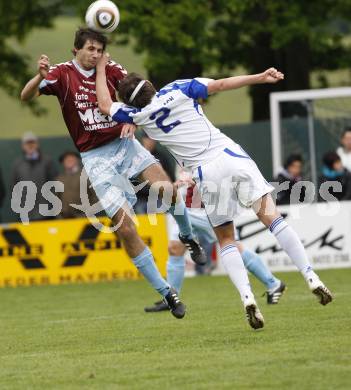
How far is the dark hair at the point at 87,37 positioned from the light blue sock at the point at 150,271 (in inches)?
71.7

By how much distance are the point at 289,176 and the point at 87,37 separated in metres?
8.09

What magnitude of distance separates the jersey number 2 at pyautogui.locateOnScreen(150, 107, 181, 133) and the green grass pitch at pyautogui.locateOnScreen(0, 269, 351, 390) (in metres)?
1.67

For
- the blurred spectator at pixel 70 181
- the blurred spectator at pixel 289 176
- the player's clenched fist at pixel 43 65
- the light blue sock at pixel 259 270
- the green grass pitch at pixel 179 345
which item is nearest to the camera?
the green grass pitch at pixel 179 345

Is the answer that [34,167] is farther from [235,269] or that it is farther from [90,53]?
[235,269]

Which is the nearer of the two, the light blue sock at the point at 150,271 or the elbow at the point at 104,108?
the elbow at the point at 104,108

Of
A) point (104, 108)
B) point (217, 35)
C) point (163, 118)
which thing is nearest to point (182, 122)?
point (163, 118)

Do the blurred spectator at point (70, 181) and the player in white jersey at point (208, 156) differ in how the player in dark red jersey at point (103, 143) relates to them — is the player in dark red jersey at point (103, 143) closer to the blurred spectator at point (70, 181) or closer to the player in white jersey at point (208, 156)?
the player in white jersey at point (208, 156)

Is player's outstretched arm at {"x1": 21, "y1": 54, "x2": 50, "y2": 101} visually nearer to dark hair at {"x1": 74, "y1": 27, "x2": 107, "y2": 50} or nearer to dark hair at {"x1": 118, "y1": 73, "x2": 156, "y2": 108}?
dark hair at {"x1": 74, "y1": 27, "x2": 107, "y2": 50}

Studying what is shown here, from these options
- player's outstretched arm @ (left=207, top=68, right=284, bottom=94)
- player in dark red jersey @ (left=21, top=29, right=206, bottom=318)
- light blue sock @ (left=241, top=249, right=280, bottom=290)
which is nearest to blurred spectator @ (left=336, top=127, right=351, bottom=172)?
light blue sock @ (left=241, top=249, right=280, bottom=290)

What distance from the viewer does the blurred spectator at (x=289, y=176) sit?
17.4 metres

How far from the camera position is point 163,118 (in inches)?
367

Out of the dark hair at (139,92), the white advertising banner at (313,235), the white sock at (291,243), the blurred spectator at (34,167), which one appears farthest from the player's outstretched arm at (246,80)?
the blurred spectator at (34,167)

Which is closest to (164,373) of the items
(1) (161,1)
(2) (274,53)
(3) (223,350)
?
(3) (223,350)

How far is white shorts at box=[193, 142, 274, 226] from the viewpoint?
9.27 m
